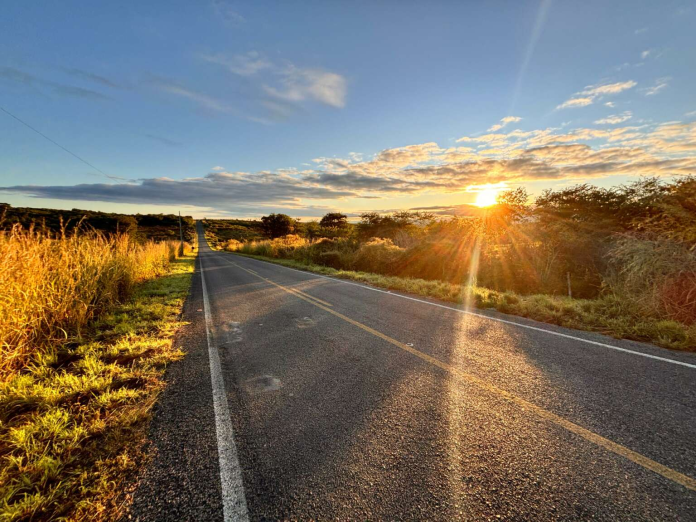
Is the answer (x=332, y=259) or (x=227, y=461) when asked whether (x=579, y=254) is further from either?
(x=227, y=461)

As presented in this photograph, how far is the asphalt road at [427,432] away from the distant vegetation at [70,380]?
0.29 metres

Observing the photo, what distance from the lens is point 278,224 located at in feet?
193

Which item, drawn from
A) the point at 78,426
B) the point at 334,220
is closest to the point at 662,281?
the point at 78,426

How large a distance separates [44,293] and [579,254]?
17.2 metres

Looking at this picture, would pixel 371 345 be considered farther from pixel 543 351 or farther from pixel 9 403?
pixel 9 403

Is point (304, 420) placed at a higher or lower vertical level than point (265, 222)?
lower

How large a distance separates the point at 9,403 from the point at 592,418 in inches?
222

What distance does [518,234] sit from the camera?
14.4 m

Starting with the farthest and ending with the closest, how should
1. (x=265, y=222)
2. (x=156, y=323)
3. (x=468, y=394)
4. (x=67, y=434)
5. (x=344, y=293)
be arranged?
(x=265, y=222) → (x=344, y=293) → (x=156, y=323) → (x=468, y=394) → (x=67, y=434)

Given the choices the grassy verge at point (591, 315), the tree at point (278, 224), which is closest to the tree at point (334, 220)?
the tree at point (278, 224)

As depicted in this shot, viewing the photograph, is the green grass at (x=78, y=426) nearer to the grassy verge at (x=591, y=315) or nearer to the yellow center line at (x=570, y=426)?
the yellow center line at (x=570, y=426)

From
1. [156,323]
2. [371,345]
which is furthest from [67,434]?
[156,323]

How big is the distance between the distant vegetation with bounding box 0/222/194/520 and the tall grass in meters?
0.02

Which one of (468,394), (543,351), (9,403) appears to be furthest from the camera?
(543,351)
